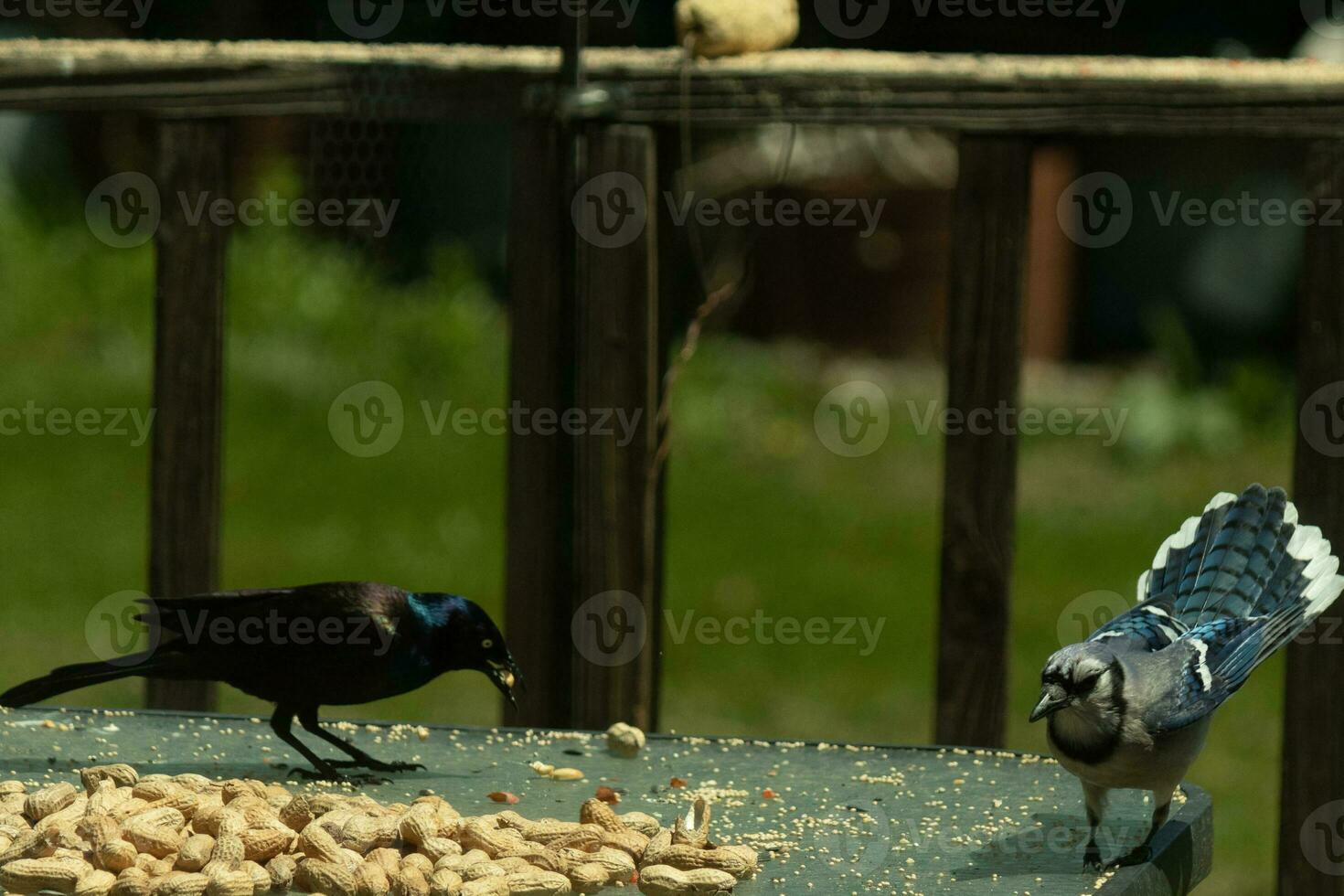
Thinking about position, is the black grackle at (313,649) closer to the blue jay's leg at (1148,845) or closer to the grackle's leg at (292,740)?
the grackle's leg at (292,740)

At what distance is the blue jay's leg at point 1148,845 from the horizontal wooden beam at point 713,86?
1.27 metres

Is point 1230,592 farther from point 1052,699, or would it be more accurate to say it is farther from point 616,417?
point 616,417

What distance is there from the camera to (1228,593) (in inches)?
120

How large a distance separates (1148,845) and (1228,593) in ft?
1.97

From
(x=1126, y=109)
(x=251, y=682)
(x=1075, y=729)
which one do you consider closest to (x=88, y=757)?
(x=251, y=682)

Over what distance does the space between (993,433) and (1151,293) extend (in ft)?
23.4

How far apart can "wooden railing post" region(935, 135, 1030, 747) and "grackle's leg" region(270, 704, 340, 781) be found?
45.5 inches

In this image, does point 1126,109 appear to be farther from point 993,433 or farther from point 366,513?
point 366,513

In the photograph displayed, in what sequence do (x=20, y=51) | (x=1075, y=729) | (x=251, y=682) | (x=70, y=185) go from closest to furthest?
1. (x=1075, y=729)
2. (x=251, y=682)
3. (x=20, y=51)
4. (x=70, y=185)

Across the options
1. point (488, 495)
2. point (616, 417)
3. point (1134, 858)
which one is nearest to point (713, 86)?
point (616, 417)

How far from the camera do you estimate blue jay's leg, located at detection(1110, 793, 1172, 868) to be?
99.0 inches

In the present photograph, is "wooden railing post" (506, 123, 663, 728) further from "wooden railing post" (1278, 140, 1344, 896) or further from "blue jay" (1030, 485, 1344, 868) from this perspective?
"wooden railing post" (1278, 140, 1344, 896)

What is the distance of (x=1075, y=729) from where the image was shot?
266cm

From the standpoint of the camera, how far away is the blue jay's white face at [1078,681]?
266 centimetres
